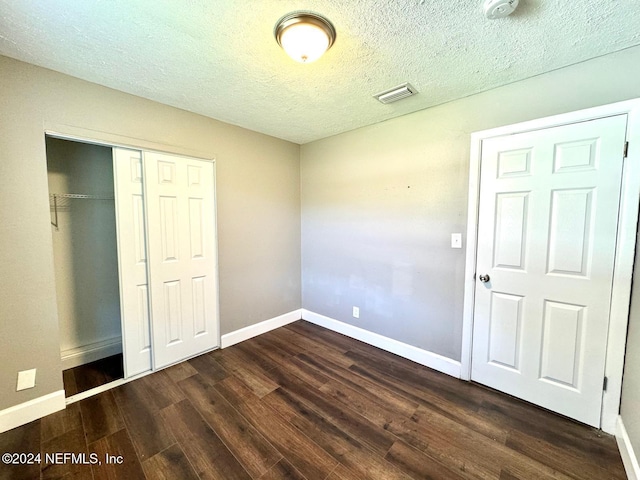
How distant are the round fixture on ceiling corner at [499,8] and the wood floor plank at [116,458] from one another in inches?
118

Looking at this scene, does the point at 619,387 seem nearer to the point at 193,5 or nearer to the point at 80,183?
the point at 193,5

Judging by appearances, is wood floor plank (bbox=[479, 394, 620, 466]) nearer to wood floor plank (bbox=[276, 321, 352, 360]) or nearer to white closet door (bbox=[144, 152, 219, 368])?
wood floor plank (bbox=[276, 321, 352, 360])

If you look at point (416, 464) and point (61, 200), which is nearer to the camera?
point (416, 464)

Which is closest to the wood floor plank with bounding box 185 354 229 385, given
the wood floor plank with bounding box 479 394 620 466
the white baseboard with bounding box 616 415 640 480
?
the wood floor plank with bounding box 479 394 620 466

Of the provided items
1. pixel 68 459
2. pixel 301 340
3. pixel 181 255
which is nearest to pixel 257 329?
pixel 301 340

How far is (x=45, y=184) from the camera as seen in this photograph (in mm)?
1741

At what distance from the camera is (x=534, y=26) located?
1.33m

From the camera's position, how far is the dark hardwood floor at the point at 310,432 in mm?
1398

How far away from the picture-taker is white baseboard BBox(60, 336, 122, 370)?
2.35 m

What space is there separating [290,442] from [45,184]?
2416 mm

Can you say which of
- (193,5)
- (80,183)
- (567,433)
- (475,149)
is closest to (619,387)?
(567,433)

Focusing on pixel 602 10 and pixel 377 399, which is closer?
pixel 602 10

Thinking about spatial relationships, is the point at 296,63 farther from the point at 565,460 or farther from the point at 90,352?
the point at 90,352

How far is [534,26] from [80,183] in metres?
3.63
